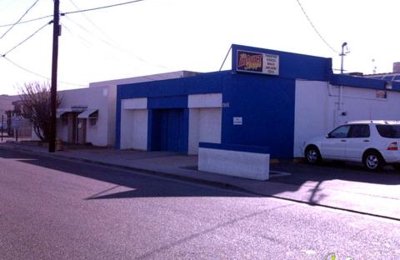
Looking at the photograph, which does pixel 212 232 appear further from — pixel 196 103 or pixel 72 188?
pixel 196 103

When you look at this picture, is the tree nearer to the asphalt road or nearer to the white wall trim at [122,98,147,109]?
the white wall trim at [122,98,147,109]

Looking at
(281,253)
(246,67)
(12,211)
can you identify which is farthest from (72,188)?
(246,67)

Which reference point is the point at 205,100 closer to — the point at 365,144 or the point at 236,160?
the point at 236,160

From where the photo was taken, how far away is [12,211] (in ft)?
29.9

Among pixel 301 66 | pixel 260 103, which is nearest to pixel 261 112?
pixel 260 103

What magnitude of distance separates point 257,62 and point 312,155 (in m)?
4.44

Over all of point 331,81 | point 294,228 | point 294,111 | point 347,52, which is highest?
point 347,52

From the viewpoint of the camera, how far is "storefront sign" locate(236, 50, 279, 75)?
66.0 ft

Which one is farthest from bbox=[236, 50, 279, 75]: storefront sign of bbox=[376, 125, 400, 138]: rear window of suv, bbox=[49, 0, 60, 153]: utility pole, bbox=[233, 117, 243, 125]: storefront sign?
bbox=[49, 0, 60, 153]: utility pole

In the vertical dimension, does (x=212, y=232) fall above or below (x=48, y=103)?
below

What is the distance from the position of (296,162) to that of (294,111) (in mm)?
2722

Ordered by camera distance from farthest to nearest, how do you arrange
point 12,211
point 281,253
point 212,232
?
point 12,211
point 212,232
point 281,253

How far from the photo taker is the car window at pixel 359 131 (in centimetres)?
1747

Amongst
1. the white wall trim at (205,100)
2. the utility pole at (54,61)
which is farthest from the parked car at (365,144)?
the utility pole at (54,61)
